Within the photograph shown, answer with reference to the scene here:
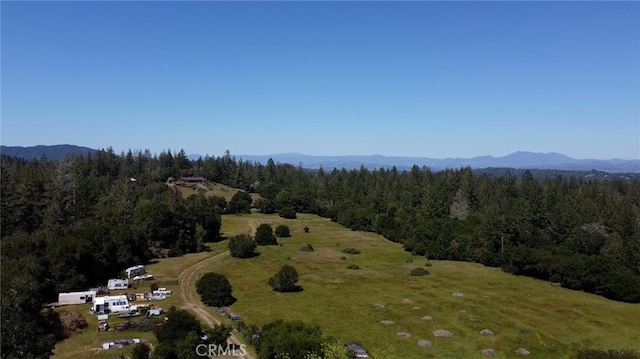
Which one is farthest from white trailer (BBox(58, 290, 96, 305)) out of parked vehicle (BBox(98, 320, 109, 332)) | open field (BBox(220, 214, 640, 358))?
open field (BBox(220, 214, 640, 358))

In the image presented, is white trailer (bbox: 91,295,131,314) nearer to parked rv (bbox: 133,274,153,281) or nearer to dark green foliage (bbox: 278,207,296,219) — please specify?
parked rv (bbox: 133,274,153,281)

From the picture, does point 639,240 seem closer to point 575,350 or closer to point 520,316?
point 520,316

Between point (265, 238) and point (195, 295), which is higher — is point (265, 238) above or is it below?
above

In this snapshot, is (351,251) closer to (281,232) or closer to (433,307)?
(281,232)

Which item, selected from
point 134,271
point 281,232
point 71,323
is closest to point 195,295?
point 134,271

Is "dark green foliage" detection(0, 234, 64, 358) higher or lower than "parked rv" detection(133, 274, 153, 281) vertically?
higher

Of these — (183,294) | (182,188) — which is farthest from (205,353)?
(182,188)
